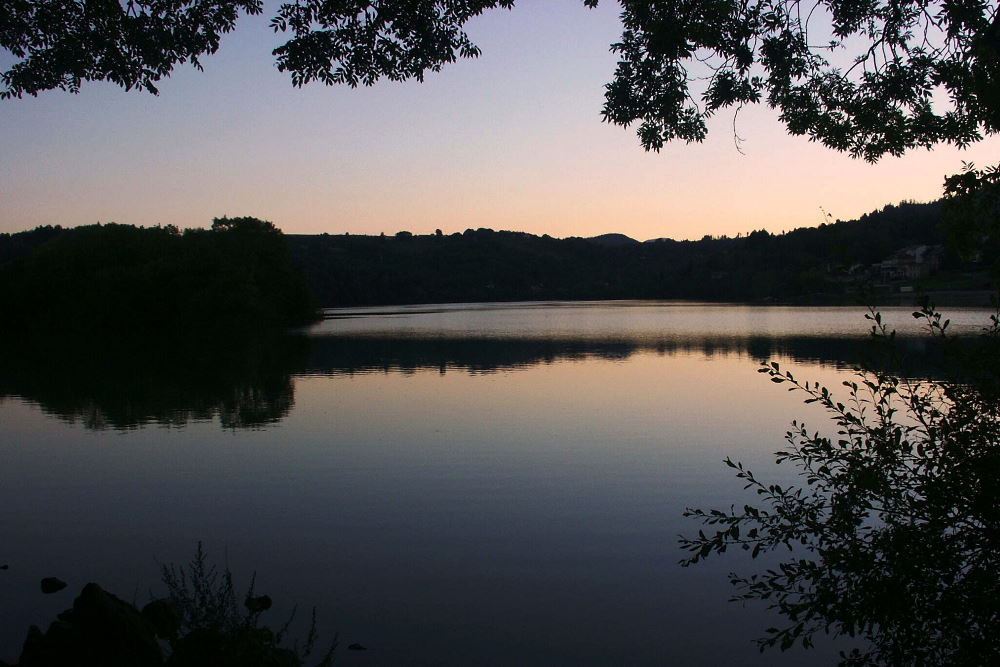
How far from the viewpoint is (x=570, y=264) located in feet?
524

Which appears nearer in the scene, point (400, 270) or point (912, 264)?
point (912, 264)

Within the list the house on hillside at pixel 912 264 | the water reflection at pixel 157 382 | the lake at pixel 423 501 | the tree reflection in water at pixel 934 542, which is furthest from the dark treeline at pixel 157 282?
the house on hillside at pixel 912 264

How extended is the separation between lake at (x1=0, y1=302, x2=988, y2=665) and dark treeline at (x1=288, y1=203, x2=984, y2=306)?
8837 centimetres

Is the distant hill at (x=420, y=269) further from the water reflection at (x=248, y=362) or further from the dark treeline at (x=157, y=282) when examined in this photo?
the water reflection at (x=248, y=362)

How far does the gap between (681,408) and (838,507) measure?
1296 cm

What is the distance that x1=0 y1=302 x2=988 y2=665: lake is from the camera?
6273 millimetres

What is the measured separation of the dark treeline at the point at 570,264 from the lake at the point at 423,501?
88.4m

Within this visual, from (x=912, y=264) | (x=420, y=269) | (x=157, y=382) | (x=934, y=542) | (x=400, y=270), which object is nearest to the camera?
(x=934, y=542)

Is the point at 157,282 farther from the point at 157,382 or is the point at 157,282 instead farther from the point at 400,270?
the point at 400,270

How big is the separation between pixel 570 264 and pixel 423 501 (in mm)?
151470

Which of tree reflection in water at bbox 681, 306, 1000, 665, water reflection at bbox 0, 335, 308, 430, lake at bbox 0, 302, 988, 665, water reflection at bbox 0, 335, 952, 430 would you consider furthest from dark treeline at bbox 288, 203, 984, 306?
tree reflection in water at bbox 681, 306, 1000, 665

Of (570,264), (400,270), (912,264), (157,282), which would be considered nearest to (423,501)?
(157,282)

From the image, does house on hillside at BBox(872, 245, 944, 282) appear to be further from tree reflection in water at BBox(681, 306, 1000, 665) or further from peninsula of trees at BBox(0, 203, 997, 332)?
tree reflection in water at BBox(681, 306, 1000, 665)

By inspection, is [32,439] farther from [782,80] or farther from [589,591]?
[782,80]
